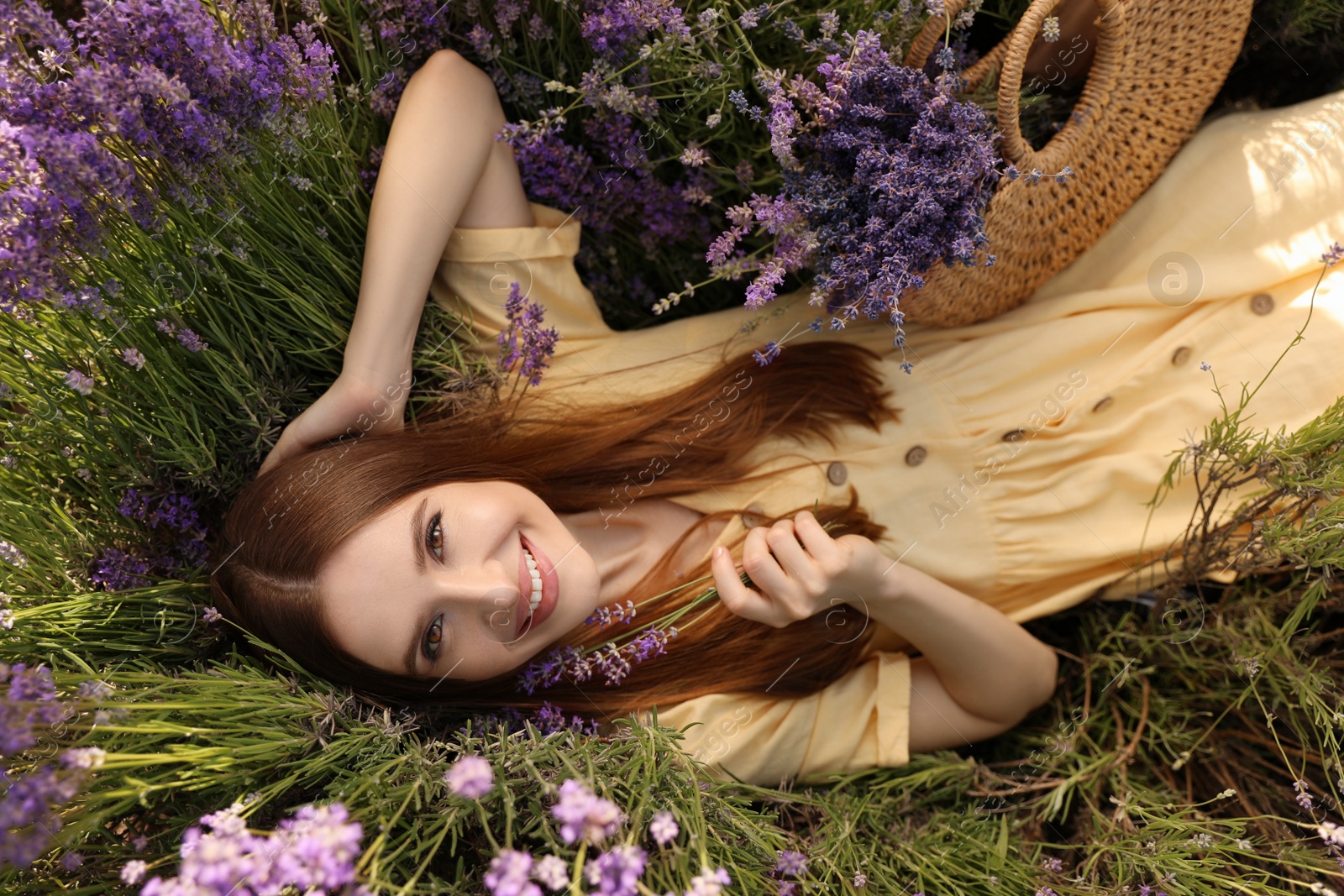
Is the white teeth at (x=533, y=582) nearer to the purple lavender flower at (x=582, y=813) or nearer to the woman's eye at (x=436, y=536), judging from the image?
the woman's eye at (x=436, y=536)

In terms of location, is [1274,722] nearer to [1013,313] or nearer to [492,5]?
[1013,313]

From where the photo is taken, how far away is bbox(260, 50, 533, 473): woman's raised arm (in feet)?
4.26

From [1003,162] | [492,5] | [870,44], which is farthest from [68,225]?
[1003,162]

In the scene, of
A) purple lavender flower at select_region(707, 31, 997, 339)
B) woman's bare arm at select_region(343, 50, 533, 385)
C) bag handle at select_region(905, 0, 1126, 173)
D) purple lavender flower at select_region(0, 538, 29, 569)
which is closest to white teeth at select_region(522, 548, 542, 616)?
woman's bare arm at select_region(343, 50, 533, 385)

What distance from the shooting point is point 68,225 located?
1121mm

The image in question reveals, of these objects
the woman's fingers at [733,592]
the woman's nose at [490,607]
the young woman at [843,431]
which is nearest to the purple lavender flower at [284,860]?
the woman's nose at [490,607]

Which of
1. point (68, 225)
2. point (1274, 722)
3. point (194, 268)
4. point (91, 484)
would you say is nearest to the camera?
point (68, 225)

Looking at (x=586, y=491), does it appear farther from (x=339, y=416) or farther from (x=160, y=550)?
(x=160, y=550)

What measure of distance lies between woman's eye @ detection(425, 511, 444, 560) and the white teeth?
122 mm

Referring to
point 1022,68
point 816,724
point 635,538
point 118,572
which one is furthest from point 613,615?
point 1022,68

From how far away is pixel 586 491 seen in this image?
1.47 meters

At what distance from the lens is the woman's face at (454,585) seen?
1147mm

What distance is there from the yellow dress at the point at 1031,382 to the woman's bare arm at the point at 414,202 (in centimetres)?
11

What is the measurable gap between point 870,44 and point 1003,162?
30cm
